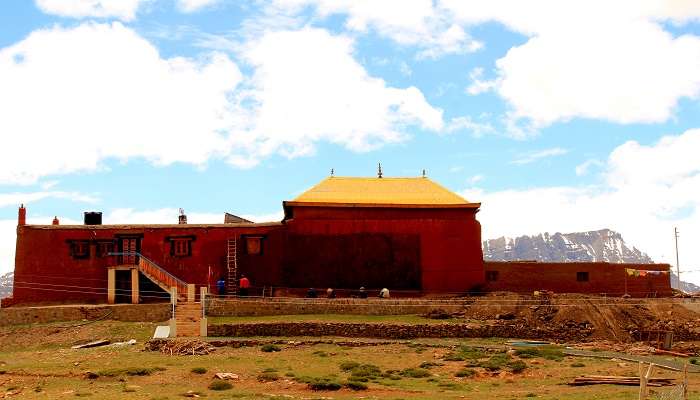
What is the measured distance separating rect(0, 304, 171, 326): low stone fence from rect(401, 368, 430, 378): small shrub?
1530 centimetres

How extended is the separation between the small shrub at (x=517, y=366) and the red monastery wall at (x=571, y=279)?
52.0 feet

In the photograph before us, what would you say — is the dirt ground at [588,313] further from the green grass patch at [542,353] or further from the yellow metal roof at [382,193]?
the yellow metal roof at [382,193]

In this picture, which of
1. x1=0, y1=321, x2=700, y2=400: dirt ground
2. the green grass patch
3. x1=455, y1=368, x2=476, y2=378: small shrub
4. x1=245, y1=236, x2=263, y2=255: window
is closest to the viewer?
x1=0, y1=321, x2=700, y2=400: dirt ground

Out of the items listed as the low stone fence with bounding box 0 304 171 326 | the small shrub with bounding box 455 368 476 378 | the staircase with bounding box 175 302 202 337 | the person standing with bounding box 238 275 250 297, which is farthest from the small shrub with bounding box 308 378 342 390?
the person standing with bounding box 238 275 250 297

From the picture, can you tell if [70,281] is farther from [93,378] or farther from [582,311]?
[582,311]

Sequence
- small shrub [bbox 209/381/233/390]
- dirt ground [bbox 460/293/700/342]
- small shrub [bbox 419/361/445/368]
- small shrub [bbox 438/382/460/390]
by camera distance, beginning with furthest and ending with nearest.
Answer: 1. dirt ground [bbox 460/293/700/342]
2. small shrub [bbox 419/361/445/368]
3. small shrub [bbox 438/382/460/390]
4. small shrub [bbox 209/381/233/390]

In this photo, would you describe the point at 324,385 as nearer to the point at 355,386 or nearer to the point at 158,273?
the point at 355,386

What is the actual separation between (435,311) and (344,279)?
655cm

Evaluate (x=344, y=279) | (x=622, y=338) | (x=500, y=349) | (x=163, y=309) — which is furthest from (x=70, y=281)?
(x=622, y=338)

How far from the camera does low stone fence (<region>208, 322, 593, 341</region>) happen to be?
3603 centimetres

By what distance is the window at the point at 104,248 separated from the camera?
4506cm

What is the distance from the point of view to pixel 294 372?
27781 mm

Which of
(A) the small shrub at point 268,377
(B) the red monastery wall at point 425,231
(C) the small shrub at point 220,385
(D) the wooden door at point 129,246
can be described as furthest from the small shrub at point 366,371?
(D) the wooden door at point 129,246

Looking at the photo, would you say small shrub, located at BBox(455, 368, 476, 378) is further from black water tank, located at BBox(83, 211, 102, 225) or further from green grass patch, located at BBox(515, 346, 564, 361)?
black water tank, located at BBox(83, 211, 102, 225)
